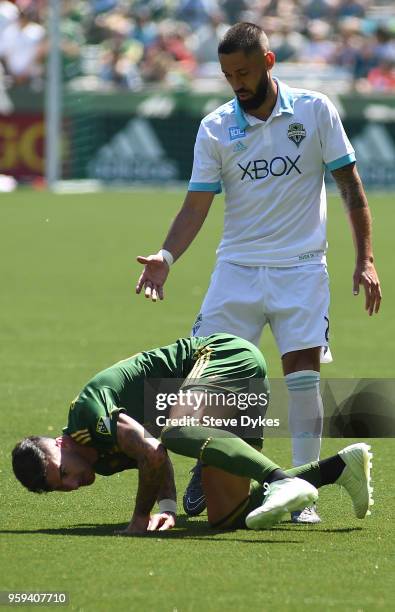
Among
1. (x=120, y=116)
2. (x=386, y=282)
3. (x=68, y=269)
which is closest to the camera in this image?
(x=386, y=282)

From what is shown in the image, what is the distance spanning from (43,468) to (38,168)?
70.7 ft

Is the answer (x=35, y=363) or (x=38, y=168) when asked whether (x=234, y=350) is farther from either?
(x=38, y=168)

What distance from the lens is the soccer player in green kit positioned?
6152 mm

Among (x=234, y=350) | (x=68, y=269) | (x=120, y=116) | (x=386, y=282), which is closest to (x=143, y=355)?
(x=234, y=350)

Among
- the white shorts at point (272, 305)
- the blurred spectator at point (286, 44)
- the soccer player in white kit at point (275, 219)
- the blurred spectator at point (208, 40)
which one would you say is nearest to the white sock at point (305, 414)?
the soccer player in white kit at point (275, 219)

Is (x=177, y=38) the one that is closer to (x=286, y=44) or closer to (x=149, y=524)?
(x=286, y=44)

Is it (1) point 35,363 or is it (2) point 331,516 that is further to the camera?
(1) point 35,363

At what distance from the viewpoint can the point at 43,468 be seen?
6.16 metres

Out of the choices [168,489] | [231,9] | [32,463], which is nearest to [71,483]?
[32,463]

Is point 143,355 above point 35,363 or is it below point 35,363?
above

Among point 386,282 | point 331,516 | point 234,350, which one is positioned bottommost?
point 386,282

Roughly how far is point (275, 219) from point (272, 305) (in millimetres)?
436

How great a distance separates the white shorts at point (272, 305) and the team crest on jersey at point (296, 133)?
0.62 meters

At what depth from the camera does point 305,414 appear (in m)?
7.16
